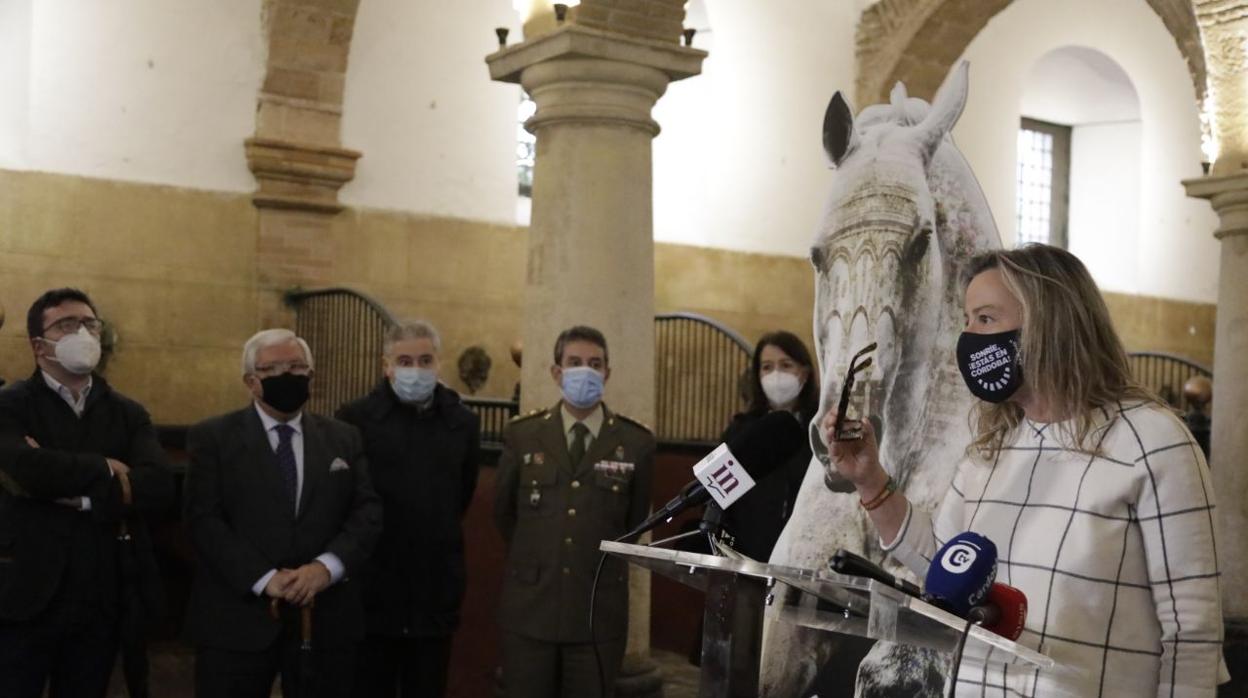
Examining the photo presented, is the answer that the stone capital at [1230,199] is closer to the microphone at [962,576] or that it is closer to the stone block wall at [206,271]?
the stone block wall at [206,271]

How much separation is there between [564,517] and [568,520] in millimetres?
18

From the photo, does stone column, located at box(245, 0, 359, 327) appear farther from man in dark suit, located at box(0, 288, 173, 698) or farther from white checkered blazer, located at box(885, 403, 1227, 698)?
white checkered blazer, located at box(885, 403, 1227, 698)

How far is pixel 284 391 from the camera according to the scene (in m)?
4.43

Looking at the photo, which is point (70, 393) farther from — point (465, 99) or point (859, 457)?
point (465, 99)

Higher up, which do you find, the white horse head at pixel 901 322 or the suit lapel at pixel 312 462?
the white horse head at pixel 901 322

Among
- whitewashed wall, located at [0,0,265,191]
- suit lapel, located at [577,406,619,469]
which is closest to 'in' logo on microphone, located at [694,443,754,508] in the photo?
suit lapel, located at [577,406,619,469]

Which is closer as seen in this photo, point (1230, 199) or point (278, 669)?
point (278, 669)

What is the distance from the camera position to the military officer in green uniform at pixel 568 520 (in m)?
4.54

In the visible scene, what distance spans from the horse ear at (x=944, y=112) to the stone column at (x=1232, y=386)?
4808 mm

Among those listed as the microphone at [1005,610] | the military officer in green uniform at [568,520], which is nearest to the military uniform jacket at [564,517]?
the military officer in green uniform at [568,520]

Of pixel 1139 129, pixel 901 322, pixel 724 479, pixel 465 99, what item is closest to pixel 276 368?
pixel 901 322

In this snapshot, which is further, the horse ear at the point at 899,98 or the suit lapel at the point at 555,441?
the suit lapel at the point at 555,441

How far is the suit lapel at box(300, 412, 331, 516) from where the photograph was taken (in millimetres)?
4418

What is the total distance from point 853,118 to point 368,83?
24.3 ft
